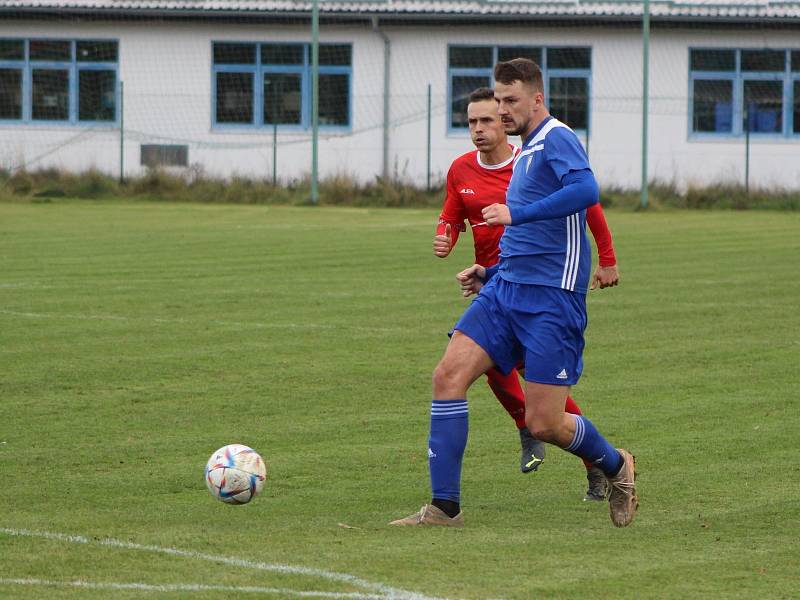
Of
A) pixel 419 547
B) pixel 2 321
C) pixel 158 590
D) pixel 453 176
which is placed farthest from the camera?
pixel 2 321

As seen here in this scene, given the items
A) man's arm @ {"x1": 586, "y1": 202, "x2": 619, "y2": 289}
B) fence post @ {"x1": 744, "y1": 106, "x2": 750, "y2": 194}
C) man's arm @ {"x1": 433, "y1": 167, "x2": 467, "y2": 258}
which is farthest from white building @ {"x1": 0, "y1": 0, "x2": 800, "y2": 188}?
man's arm @ {"x1": 586, "y1": 202, "x2": 619, "y2": 289}

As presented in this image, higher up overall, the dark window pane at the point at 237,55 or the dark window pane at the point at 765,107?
the dark window pane at the point at 237,55

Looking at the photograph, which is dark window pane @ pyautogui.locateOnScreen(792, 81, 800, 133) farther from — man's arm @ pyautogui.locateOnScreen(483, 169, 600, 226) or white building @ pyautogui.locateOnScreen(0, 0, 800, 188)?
man's arm @ pyautogui.locateOnScreen(483, 169, 600, 226)

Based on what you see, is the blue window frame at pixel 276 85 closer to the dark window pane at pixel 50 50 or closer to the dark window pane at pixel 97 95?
the dark window pane at pixel 97 95

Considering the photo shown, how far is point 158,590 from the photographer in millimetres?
5688

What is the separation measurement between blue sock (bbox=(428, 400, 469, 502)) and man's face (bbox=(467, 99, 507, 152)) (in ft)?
5.48

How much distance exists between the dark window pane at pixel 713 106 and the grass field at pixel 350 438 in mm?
20454

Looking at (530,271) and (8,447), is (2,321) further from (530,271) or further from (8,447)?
(530,271)

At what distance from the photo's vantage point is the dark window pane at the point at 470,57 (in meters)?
40.0

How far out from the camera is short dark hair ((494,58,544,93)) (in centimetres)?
704

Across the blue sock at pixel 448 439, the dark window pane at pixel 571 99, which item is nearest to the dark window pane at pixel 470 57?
the dark window pane at pixel 571 99

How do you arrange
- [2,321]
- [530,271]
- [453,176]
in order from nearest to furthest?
1. [530,271]
2. [453,176]
3. [2,321]

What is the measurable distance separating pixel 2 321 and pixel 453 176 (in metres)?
7.03

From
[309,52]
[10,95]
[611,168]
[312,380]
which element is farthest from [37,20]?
[312,380]
